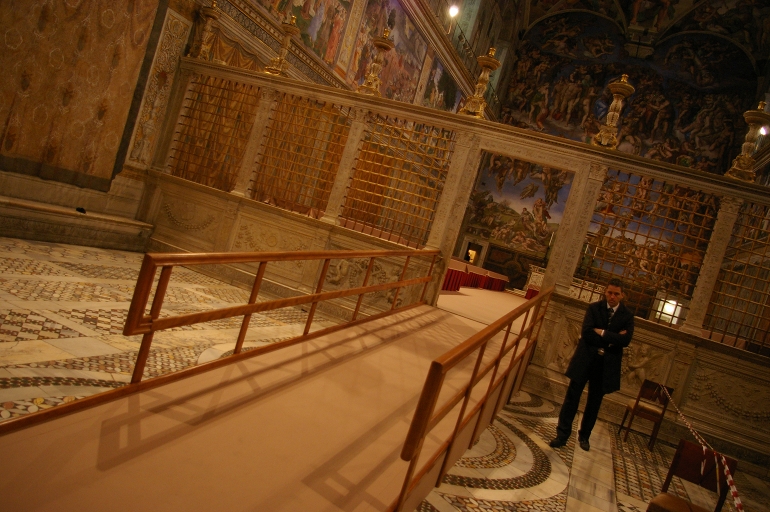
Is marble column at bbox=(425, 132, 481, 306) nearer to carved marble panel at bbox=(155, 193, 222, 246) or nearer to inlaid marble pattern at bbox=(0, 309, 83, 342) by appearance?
carved marble panel at bbox=(155, 193, 222, 246)

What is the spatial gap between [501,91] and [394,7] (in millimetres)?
11035

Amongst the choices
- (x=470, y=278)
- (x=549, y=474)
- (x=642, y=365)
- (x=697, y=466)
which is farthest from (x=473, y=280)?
(x=697, y=466)

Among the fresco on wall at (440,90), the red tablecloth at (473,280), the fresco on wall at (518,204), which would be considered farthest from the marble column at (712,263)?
the fresco on wall at (518,204)

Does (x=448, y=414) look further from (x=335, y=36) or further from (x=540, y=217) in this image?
(x=540, y=217)

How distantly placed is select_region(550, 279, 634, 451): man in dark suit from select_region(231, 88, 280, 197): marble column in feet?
19.3

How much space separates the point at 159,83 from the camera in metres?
8.70

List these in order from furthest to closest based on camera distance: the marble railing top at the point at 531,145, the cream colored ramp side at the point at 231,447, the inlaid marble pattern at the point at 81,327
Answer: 1. the marble railing top at the point at 531,145
2. the inlaid marble pattern at the point at 81,327
3. the cream colored ramp side at the point at 231,447

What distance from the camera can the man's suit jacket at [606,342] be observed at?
490 cm

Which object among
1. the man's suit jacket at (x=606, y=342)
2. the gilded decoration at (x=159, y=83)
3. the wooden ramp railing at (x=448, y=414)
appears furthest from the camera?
the gilded decoration at (x=159, y=83)

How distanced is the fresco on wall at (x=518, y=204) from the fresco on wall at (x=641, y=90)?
275cm

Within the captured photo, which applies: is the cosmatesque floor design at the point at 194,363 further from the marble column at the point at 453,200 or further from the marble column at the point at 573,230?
the marble column at the point at 453,200

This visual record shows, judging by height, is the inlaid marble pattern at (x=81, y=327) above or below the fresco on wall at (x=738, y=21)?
below

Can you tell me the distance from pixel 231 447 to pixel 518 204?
21612 mm

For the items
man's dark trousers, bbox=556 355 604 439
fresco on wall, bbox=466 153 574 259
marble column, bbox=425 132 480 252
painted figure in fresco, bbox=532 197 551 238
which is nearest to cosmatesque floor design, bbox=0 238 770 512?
man's dark trousers, bbox=556 355 604 439
